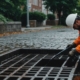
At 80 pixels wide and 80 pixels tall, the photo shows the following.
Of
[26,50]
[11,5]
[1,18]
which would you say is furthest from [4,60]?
[11,5]

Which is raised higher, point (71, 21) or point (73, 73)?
point (71, 21)

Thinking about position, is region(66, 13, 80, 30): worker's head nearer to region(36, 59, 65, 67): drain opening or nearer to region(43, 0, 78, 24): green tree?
region(36, 59, 65, 67): drain opening

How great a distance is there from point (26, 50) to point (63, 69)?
327cm

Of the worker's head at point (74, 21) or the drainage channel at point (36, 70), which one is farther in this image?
the worker's head at point (74, 21)

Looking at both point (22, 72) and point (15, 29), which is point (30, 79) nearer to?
point (22, 72)

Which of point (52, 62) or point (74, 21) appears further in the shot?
point (52, 62)

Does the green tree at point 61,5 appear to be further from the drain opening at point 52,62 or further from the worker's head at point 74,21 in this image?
the worker's head at point 74,21

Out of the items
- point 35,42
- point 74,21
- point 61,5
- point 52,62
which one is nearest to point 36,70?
point 74,21

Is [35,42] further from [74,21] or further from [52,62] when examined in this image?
[74,21]

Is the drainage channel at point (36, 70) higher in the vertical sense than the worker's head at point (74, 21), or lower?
lower

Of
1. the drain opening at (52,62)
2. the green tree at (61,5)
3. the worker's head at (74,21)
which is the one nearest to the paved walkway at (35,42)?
the drain opening at (52,62)

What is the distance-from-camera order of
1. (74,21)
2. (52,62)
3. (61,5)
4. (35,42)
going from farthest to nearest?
(61,5) < (35,42) < (52,62) < (74,21)

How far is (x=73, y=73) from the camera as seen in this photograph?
591 cm

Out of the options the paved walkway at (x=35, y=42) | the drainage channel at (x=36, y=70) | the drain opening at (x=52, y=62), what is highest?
the drainage channel at (x=36, y=70)
